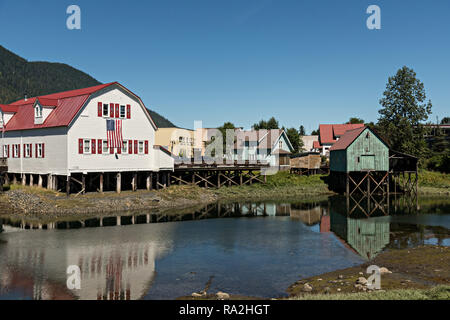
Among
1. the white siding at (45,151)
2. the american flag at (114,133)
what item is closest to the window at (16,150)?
the white siding at (45,151)

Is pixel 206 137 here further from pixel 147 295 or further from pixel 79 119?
pixel 147 295

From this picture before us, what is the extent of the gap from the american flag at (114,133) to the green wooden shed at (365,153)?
24.5 m

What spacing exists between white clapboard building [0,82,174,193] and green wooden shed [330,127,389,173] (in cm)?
1976

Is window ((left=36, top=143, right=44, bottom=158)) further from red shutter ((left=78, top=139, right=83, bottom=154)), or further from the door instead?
the door

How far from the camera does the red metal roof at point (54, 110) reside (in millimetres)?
34344

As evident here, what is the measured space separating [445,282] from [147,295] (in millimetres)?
11225

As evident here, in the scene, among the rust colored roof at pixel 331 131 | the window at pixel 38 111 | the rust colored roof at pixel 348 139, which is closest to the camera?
the window at pixel 38 111

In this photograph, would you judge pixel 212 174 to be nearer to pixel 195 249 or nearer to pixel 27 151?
pixel 27 151

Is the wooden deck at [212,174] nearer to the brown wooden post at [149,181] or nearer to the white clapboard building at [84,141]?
the white clapboard building at [84,141]

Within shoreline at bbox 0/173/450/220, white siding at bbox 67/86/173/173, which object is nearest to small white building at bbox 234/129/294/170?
shoreline at bbox 0/173/450/220

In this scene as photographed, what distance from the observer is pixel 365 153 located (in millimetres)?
45406

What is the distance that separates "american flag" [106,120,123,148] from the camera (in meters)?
36.1

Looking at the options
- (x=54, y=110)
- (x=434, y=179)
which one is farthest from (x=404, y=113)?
(x=54, y=110)
